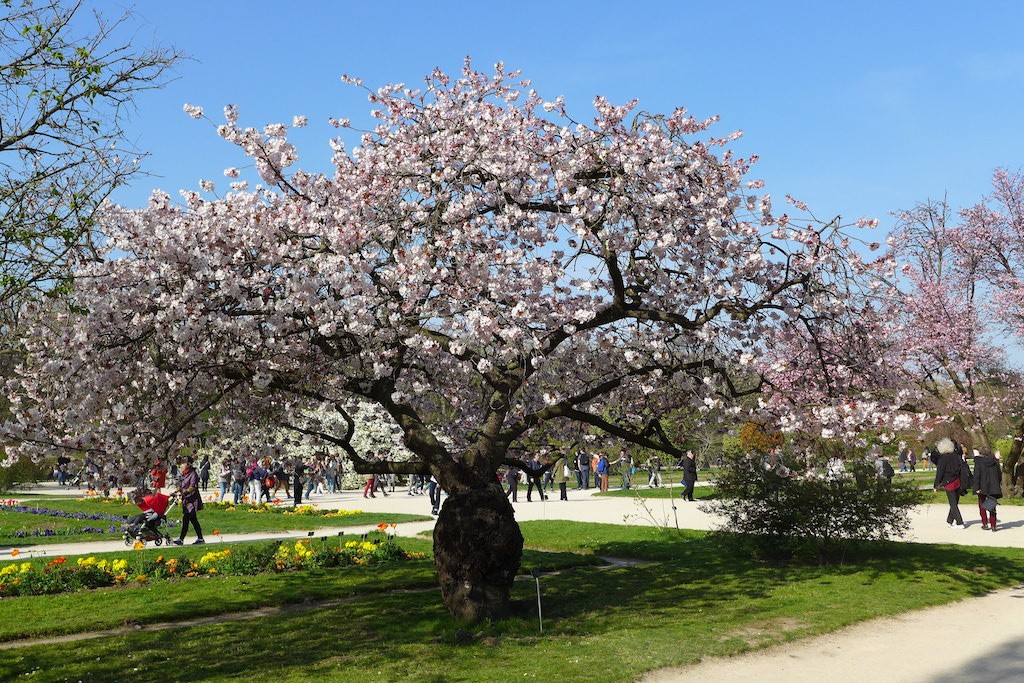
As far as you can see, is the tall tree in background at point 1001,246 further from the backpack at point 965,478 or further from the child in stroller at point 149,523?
the child in stroller at point 149,523

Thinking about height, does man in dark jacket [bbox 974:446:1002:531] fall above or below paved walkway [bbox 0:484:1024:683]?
above

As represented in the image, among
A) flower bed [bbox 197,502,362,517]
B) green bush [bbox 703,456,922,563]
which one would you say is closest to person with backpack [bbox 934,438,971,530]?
green bush [bbox 703,456,922,563]

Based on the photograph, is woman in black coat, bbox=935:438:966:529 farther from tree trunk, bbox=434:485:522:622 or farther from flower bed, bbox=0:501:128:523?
flower bed, bbox=0:501:128:523

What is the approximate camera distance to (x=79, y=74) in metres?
8.72

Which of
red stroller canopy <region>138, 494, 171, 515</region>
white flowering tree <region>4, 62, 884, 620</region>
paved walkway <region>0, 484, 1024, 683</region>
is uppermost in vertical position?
white flowering tree <region>4, 62, 884, 620</region>

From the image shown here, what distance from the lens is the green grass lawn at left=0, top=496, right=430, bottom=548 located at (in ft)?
65.7

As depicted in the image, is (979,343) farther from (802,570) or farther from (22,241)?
(22,241)

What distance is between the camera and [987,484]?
62.1 ft

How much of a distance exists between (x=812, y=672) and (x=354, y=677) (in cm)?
417

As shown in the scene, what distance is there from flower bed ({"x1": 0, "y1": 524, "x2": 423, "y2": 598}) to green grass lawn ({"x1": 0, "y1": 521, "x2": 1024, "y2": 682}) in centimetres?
61

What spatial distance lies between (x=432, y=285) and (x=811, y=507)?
7.47 meters

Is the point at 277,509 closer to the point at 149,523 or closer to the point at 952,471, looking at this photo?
the point at 149,523

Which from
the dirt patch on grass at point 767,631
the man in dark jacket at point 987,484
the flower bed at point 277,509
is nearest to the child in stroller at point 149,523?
the flower bed at point 277,509

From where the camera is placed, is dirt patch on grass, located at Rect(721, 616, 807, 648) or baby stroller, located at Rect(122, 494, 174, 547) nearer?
dirt patch on grass, located at Rect(721, 616, 807, 648)
